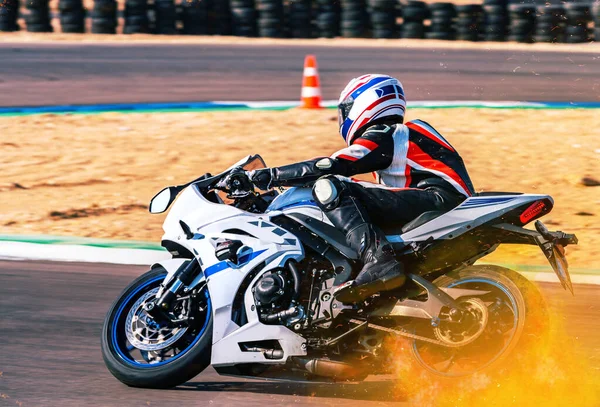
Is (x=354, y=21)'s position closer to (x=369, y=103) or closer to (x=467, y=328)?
(x=369, y=103)

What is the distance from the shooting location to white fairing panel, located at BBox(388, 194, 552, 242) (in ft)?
15.2

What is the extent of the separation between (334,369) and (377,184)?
1.00m

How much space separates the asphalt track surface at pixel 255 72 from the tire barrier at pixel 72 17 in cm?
215

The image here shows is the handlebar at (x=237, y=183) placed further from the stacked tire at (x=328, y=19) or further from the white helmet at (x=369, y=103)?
the stacked tire at (x=328, y=19)

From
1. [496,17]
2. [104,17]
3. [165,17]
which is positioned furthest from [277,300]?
[104,17]

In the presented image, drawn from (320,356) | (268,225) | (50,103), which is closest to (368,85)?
(268,225)

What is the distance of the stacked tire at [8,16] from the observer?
75.0 ft

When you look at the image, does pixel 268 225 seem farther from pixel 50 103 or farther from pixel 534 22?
pixel 534 22

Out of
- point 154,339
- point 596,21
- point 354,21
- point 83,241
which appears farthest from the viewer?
point 354,21

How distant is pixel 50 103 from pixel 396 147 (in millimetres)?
10431

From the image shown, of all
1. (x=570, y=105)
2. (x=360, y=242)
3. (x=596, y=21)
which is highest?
(x=360, y=242)

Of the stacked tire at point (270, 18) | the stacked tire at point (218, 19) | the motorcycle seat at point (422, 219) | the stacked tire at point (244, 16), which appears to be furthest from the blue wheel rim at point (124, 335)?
the stacked tire at point (218, 19)

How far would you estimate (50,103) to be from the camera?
14.4 m

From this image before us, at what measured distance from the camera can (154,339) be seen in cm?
503
